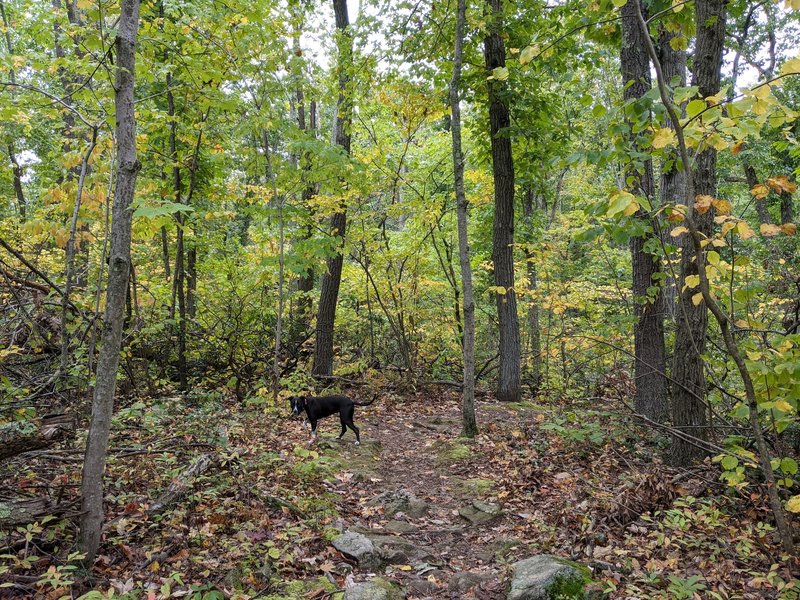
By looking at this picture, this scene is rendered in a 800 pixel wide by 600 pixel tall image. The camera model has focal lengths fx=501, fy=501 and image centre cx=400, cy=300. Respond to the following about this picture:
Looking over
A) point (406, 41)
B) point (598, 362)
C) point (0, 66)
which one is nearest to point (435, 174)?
point (406, 41)

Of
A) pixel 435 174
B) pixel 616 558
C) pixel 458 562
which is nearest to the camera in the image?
pixel 616 558

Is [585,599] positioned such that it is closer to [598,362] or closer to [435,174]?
[598,362]

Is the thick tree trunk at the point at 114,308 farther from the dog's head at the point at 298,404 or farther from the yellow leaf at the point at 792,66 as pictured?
the dog's head at the point at 298,404

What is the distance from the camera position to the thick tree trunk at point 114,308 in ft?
11.7

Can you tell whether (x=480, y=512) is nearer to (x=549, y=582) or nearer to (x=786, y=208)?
(x=549, y=582)

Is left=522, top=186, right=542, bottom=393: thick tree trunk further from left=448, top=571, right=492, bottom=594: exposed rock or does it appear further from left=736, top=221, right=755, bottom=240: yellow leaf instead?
left=736, top=221, right=755, bottom=240: yellow leaf

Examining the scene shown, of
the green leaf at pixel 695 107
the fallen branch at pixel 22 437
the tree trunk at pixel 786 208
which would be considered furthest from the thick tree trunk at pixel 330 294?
the tree trunk at pixel 786 208

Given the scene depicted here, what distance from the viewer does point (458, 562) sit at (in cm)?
459

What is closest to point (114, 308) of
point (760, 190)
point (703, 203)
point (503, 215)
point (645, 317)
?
point (703, 203)

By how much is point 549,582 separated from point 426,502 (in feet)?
8.14

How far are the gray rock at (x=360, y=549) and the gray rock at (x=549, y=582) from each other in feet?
3.85

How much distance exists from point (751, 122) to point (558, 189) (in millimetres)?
17401

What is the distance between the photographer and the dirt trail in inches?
166

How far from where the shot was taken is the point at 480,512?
5484 mm
